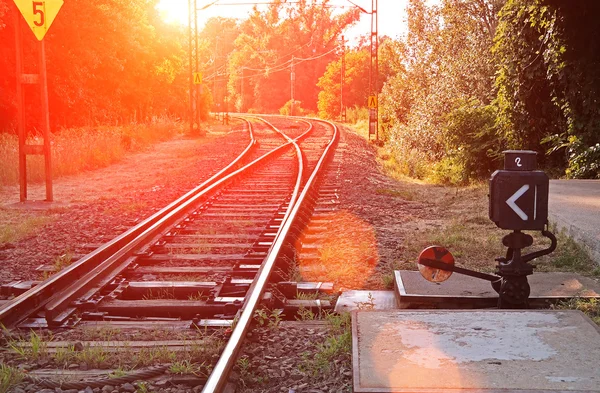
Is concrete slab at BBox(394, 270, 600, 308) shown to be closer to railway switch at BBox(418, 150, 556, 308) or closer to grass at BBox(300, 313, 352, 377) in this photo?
railway switch at BBox(418, 150, 556, 308)

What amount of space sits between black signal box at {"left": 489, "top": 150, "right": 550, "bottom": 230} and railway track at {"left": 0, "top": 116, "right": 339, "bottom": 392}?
5.02ft

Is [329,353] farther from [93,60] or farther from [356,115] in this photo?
[356,115]

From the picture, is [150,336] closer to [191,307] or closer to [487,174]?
[191,307]

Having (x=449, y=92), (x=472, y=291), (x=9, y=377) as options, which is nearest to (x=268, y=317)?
(x=472, y=291)

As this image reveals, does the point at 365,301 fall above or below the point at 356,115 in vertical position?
below

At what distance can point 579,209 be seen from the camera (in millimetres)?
8109

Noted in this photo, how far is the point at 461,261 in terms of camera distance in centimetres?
682

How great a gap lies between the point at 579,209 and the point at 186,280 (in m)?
4.63

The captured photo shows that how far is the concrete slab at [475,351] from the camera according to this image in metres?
3.32

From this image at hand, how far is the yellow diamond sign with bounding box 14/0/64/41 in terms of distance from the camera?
1055 cm

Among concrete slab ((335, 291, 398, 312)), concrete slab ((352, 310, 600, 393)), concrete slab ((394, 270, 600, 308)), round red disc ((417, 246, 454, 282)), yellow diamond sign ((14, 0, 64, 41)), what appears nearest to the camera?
concrete slab ((352, 310, 600, 393))

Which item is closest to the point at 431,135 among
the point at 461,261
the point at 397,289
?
the point at 461,261

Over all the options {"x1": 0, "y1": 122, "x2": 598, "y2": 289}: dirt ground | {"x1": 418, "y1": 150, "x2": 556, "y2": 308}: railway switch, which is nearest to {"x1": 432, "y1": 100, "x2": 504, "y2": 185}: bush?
{"x1": 0, "y1": 122, "x2": 598, "y2": 289}: dirt ground

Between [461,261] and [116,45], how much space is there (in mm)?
24124
